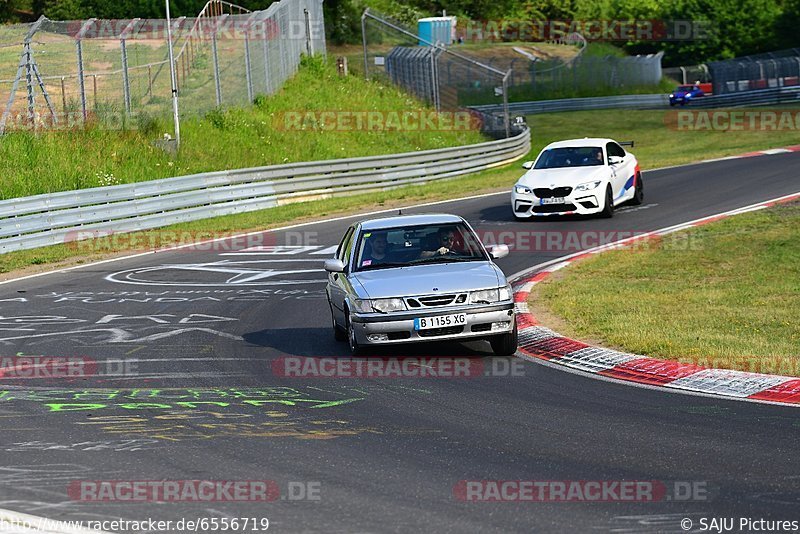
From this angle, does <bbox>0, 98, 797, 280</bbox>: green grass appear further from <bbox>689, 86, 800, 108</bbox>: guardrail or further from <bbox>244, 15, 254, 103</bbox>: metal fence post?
<bbox>689, 86, 800, 108</bbox>: guardrail

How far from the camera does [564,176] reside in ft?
77.5

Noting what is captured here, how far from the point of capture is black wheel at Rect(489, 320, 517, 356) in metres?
11.8

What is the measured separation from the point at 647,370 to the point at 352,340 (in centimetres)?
301

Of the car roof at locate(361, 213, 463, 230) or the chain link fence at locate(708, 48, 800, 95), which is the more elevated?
the chain link fence at locate(708, 48, 800, 95)

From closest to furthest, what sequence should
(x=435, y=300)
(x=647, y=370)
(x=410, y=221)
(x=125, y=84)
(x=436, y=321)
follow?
(x=647, y=370) < (x=436, y=321) < (x=435, y=300) < (x=410, y=221) < (x=125, y=84)

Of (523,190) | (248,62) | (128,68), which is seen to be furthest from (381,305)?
(248,62)

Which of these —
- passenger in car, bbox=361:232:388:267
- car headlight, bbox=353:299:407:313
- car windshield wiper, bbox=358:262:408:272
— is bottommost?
car headlight, bbox=353:299:407:313

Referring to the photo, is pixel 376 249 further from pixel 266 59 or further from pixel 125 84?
pixel 266 59

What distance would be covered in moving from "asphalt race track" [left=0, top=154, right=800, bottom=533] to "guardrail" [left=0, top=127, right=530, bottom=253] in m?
8.87

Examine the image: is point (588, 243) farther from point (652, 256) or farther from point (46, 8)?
point (46, 8)

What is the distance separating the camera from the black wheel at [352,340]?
1191 centimetres

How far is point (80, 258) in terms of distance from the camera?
22266 millimetres

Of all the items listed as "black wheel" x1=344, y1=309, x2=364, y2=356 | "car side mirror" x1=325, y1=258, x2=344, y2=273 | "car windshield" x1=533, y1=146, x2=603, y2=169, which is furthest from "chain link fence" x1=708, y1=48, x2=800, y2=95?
"black wheel" x1=344, y1=309, x2=364, y2=356

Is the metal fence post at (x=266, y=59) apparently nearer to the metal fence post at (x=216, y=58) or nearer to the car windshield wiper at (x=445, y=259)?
the metal fence post at (x=216, y=58)
